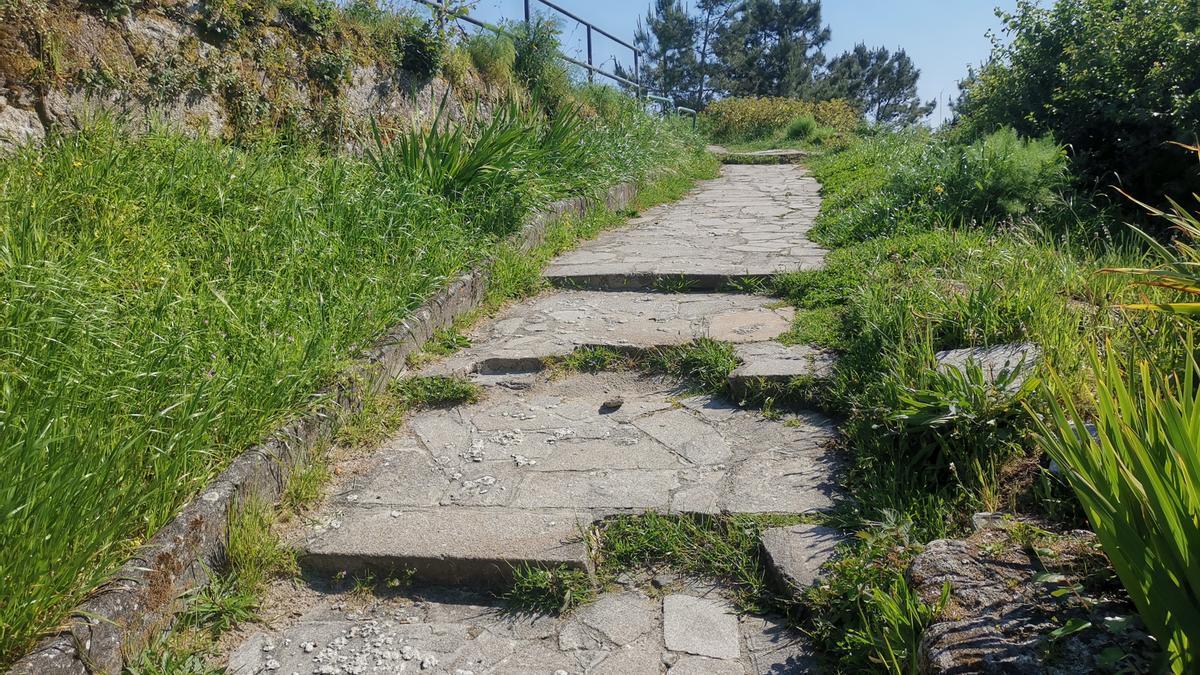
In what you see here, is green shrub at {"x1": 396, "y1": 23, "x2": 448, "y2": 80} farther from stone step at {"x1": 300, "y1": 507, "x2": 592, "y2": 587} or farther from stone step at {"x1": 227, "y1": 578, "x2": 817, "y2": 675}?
stone step at {"x1": 227, "y1": 578, "x2": 817, "y2": 675}

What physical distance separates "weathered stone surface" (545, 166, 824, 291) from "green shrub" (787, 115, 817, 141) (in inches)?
334

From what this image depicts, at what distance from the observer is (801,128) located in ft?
59.3

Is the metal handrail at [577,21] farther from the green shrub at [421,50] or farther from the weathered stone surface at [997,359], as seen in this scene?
the weathered stone surface at [997,359]

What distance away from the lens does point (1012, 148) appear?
6238mm

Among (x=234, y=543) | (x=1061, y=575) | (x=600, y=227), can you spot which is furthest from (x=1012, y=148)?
(x=234, y=543)

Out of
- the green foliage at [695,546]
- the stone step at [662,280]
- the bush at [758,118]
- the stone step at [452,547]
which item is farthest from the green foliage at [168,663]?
the bush at [758,118]

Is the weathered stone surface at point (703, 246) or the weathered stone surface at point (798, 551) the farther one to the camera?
the weathered stone surface at point (703, 246)

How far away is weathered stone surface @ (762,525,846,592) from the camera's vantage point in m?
2.42

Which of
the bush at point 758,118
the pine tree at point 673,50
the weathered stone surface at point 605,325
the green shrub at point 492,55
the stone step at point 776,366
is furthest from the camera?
the pine tree at point 673,50

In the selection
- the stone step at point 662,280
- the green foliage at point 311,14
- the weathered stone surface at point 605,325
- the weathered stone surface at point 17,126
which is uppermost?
the green foliage at point 311,14

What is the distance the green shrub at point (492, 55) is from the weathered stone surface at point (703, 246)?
2205 millimetres

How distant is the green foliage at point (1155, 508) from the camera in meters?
1.52

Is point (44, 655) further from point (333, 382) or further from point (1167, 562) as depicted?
point (1167, 562)

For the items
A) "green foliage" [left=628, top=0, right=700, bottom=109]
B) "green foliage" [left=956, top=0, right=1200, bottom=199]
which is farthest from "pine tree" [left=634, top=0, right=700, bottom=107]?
"green foliage" [left=956, top=0, right=1200, bottom=199]
